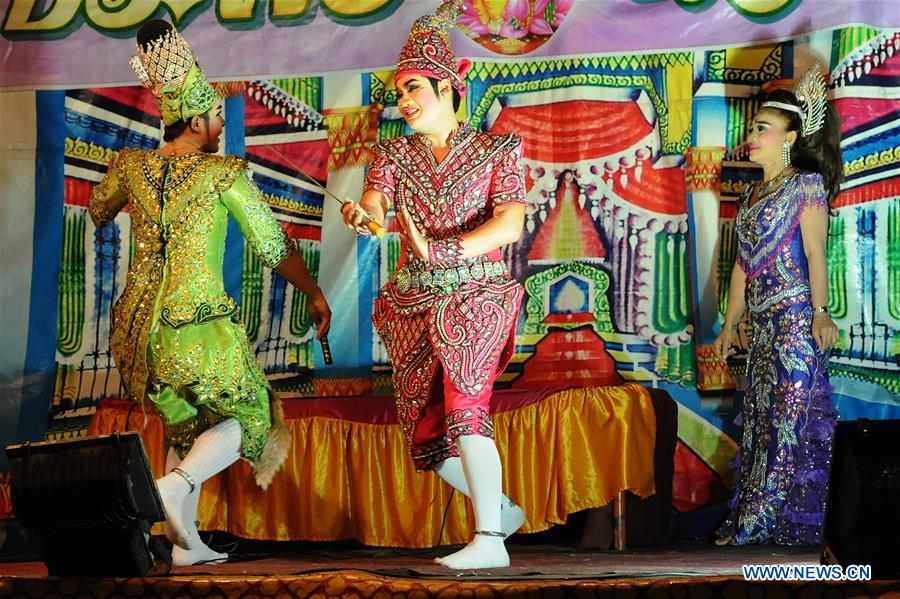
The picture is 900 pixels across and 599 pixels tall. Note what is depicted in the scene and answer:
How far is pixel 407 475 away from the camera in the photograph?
470 cm

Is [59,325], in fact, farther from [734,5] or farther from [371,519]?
[734,5]

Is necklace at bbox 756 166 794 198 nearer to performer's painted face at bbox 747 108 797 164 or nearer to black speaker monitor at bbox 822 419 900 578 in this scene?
performer's painted face at bbox 747 108 797 164

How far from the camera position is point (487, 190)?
12.7 feet

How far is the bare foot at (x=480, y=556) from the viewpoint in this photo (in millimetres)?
3504

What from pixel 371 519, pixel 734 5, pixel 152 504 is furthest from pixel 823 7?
pixel 152 504

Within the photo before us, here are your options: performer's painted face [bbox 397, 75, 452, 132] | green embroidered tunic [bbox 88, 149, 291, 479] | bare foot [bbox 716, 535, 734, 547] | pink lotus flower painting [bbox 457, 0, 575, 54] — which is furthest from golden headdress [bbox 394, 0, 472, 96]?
bare foot [bbox 716, 535, 734, 547]

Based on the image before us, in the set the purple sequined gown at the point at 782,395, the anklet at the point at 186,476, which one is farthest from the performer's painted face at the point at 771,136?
the anklet at the point at 186,476

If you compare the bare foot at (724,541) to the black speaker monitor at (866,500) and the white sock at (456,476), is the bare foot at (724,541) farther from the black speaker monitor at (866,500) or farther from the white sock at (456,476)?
the black speaker monitor at (866,500)

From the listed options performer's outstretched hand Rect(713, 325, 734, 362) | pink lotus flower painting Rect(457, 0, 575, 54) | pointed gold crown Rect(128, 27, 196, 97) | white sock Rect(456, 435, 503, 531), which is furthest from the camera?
pink lotus flower painting Rect(457, 0, 575, 54)

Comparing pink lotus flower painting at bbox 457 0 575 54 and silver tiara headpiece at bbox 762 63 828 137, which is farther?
pink lotus flower painting at bbox 457 0 575 54

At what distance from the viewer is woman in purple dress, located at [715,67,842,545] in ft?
14.8

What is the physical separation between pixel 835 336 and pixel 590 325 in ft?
3.63

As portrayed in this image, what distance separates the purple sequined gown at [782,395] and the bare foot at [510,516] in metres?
1.03

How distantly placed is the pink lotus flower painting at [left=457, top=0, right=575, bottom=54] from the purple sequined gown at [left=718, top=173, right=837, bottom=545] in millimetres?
1268
